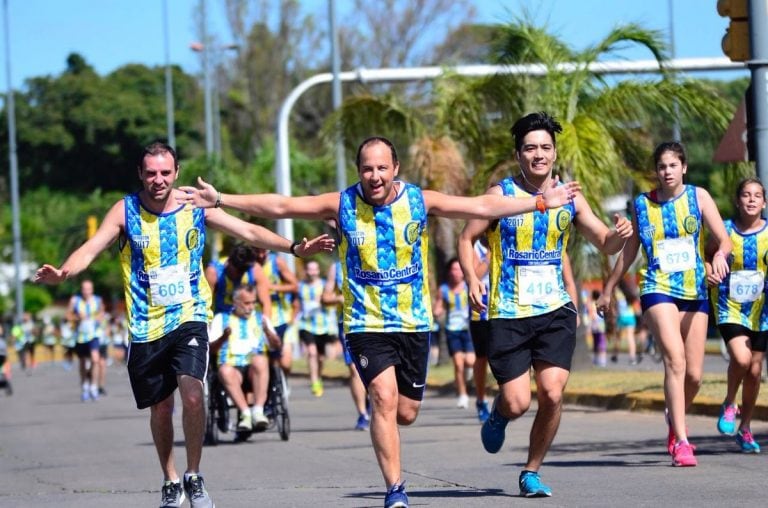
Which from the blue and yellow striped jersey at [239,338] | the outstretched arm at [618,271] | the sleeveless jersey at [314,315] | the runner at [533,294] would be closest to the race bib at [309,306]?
the sleeveless jersey at [314,315]

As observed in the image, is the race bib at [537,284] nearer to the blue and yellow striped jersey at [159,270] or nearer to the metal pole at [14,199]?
the blue and yellow striped jersey at [159,270]

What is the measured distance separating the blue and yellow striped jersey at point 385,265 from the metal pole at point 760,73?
174 inches

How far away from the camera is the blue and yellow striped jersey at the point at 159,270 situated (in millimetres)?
8789

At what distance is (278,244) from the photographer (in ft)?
28.7

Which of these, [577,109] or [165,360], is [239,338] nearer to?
[165,360]

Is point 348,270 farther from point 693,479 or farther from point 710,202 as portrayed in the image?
point 710,202

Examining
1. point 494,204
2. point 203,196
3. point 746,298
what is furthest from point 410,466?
point 203,196

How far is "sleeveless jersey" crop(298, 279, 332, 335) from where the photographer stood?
23469 millimetres

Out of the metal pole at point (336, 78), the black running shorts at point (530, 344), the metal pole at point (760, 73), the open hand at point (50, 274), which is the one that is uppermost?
the metal pole at point (336, 78)

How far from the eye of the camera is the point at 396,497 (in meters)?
7.98

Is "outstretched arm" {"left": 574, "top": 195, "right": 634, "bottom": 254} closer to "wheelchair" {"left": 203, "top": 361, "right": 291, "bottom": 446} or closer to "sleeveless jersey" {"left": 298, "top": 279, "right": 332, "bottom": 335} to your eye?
"wheelchair" {"left": 203, "top": 361, "right": 291, "bottom": 446}

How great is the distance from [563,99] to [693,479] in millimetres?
12144

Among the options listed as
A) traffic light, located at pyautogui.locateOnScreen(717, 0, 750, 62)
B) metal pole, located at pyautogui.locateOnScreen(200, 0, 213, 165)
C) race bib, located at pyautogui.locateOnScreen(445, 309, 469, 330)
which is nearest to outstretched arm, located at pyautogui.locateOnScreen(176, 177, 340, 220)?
traffic light, located at pyautogui.locateOnScreen(717, 0, 750, 62)

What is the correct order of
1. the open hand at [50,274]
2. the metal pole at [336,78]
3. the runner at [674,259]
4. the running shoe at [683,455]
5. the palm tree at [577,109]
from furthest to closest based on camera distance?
1. the metal pole at [336,78]
2. the palm tree at [577,109]
3. the runner at [674,259]
4. the running shoe at [683,455]
5. the open hand at [50,274]
